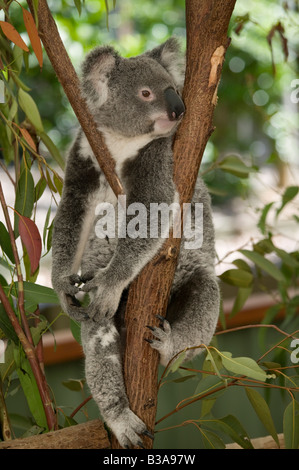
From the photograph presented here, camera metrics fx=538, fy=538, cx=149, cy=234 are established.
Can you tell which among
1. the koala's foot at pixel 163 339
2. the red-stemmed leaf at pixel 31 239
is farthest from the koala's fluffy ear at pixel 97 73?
the koala's foot at pixel 163 339

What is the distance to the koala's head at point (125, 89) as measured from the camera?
1405 millimetres

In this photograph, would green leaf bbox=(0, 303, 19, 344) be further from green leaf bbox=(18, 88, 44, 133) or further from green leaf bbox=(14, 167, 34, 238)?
green leaf bbox=(18, 88, 44, 133)

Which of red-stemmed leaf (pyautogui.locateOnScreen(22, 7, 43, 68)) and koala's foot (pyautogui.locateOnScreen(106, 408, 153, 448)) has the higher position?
red-stemmed leaf (pyautogui.locateOnScreen(22, 7, 43, 68))

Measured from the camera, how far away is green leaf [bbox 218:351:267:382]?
3.49 feet

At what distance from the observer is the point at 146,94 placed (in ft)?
4.66

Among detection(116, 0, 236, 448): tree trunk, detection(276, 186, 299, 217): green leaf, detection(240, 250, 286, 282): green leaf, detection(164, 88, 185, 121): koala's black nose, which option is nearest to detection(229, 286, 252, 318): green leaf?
detection(240, 250, 286, 282): green leaf

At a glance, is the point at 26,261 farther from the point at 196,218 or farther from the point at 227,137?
the point at 227,137

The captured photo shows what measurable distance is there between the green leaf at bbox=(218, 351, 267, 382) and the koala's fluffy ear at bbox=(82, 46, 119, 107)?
770 millimetres

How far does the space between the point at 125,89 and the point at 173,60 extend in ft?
0.61

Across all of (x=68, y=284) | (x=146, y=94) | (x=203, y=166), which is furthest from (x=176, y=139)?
(x=203, y=166)

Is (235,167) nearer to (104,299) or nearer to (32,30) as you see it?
(104,299)

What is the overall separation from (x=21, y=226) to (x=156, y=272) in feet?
1.09

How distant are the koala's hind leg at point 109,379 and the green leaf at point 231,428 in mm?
226
